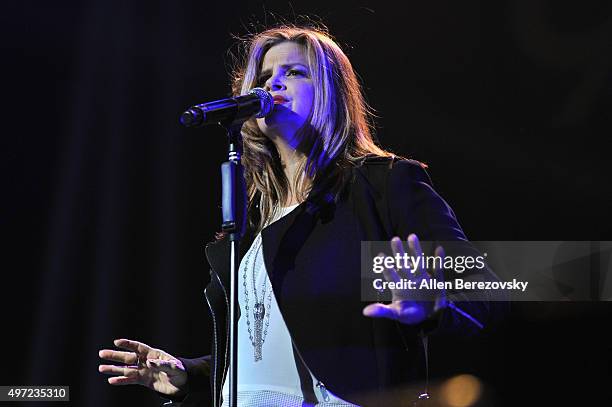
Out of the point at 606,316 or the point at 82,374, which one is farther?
the point at 82,374

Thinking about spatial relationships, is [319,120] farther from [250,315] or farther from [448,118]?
[448,118]

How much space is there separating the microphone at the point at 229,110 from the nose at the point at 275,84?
0.50ft

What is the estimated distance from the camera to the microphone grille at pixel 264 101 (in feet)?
5.33

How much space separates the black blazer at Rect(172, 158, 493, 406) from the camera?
1.52 m

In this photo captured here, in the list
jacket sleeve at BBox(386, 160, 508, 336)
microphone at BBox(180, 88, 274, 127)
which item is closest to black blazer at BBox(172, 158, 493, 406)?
jacket sleeve at BBox(386, 160, 508, 336)

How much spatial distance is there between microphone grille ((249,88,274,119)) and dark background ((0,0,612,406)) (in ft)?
3.32

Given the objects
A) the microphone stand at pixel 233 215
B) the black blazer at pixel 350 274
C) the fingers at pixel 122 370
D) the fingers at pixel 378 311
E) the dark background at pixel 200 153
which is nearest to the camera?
the fingers at pixel 378 311

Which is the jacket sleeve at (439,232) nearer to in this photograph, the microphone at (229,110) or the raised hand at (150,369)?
the microphone at (229,110)

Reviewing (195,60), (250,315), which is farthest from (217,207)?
(250,315)

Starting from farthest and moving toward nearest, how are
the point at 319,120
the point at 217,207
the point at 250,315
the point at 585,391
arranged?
the point at 217,207 → the point at 585,391 → the point at 319,120 → the point at 250,315

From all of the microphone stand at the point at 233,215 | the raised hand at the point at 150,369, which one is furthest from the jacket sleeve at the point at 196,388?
the microphone stand at the point at 233,215

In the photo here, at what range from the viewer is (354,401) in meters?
1.51

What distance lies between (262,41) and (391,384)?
962 mm

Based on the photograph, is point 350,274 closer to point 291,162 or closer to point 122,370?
point 291,162
